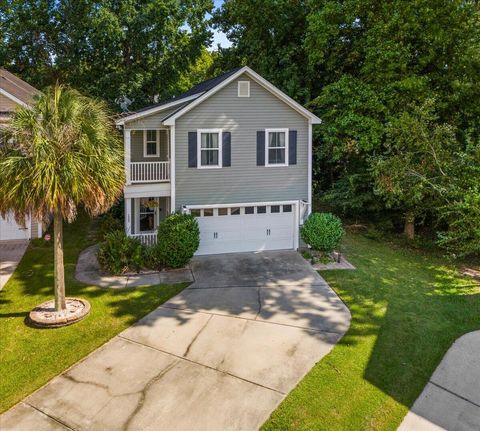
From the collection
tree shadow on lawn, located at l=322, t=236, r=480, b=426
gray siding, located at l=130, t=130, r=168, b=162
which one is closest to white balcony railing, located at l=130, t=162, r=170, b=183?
gray siding, located at l=130, t=130, r=168, b=162

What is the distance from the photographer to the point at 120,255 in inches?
540

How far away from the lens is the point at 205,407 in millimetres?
7449

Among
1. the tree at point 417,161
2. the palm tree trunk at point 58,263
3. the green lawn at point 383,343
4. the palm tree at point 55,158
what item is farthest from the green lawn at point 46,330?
the tree at point 417,161

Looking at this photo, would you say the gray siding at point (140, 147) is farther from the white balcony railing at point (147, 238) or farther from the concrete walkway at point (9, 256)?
the concrete walkway at point (9, 256)

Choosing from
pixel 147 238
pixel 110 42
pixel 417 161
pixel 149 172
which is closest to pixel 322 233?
pixel 417 161

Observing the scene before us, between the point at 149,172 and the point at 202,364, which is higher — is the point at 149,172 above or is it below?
above

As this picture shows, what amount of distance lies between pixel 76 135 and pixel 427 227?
15.5 metres

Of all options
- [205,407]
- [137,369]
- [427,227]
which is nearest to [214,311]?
[137,369]

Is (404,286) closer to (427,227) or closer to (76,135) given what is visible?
→ (427,227)

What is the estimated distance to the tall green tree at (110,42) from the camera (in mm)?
24844

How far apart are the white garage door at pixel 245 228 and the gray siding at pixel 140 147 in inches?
142

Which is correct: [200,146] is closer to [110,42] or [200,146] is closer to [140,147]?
[140,147]

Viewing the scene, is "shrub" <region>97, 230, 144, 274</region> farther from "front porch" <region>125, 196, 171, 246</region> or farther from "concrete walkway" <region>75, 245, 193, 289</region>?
"front porch" <region>125, 196, 171, 246</region>

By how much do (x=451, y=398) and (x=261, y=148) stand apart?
34.2 feet
